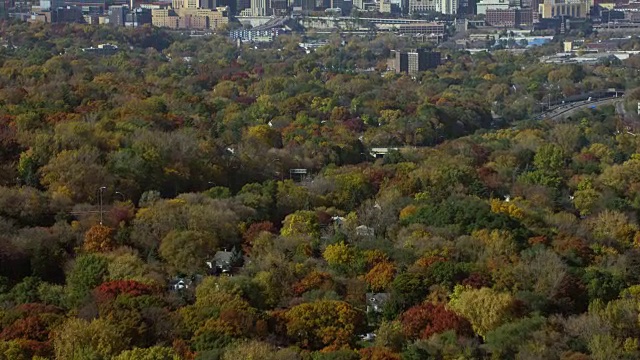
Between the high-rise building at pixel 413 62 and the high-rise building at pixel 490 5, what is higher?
the high-rise building at pixel 490 5

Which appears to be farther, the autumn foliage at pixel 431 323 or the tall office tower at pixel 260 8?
the tall office tower at pixel 260 8

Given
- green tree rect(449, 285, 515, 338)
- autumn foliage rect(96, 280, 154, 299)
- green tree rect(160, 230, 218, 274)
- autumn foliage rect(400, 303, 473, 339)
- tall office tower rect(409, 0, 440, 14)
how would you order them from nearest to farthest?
1. autumn foliage rect(400, 303, 473, 339)
2. green tree rect(449, 285, 515, 338)
3. autumn foliage rect(96, 280, 154, 299)
4. green tree rect(160, 230, 218, 274)
5. tall office tower rect(409, 0, 440, 14)

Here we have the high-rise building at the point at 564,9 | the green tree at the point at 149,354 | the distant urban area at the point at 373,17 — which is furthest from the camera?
the high-rise building at the point at 564,9

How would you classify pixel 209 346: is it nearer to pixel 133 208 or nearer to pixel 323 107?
pixel 133 208

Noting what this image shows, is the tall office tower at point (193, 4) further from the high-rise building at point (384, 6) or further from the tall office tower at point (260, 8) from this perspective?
the high-rise building at point (384, 6)

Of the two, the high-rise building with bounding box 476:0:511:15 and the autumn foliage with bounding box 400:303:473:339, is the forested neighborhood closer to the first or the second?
the autumn foliage with bounding box 400:303:473:339

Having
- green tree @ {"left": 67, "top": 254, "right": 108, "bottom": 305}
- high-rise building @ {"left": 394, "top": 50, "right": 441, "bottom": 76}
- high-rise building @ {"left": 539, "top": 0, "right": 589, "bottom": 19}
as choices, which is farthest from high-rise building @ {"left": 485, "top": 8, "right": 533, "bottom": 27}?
green tree @ {"left": 67, "top": 254, "right": 108, "bottom": 305}

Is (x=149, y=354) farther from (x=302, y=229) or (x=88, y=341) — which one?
(x=302, y=229)

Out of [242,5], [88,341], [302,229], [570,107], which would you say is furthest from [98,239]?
[242,5]

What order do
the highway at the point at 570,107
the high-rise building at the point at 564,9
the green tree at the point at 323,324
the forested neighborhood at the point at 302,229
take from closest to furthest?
the forested neighborhood at the point at 302,229, the green tree at the point at 323,324, the highway at the point at 570,107, the high-rise building at the point at 564,9

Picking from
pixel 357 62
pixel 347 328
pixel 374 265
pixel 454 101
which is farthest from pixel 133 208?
pixel 357 62

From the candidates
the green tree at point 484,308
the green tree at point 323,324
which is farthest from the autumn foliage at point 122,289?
the green tree at point 484,308

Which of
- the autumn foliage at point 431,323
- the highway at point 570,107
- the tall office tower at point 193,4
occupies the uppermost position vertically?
the tall office tower at point 193,4
